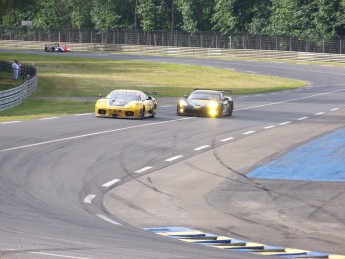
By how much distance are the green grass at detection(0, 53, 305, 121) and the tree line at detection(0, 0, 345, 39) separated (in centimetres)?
1374

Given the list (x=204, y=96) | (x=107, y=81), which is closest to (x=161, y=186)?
(x=204, y=96)

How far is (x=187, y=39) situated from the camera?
122 m

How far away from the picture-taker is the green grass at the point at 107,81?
146 feet

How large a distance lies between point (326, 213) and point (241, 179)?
4305 millimetres

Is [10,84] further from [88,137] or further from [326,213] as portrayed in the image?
[326,213]

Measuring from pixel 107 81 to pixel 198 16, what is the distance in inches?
2655

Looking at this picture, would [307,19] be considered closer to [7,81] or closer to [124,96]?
[7,81]

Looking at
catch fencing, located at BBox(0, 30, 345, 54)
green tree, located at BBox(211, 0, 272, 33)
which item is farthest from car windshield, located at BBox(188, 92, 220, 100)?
green tree, located at BBox(211, 0, 272, 33)

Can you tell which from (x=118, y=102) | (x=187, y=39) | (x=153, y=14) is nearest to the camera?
(x=118, y=102)

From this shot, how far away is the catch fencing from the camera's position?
106188 millimetres

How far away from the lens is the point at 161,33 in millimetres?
125562

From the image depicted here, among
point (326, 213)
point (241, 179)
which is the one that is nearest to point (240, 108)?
point (241, 179)

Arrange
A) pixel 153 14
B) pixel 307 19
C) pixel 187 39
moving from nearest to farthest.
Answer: pixel 307 19, pixel 187 39, pixel 153 14

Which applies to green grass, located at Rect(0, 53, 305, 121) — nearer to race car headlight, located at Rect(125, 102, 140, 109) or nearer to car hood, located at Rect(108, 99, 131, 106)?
car hood, located at Rect(108, 99, 131, 106)
